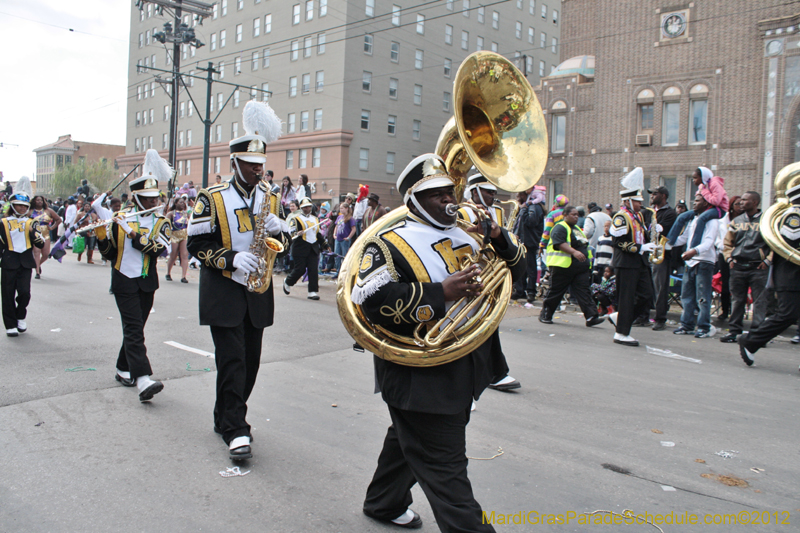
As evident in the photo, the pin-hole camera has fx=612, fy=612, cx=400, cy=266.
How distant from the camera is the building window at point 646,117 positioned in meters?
25.5

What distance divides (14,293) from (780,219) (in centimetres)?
914

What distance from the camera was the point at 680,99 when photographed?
24.6 m

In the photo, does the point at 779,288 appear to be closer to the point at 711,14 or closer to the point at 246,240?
the point at 246,240

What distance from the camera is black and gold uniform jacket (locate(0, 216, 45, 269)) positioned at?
8.03m

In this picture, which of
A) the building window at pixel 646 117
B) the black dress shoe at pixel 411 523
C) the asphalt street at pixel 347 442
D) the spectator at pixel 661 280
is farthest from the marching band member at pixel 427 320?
the building window at pixel 646 117

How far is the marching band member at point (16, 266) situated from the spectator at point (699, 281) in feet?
29.7

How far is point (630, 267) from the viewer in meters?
7.96

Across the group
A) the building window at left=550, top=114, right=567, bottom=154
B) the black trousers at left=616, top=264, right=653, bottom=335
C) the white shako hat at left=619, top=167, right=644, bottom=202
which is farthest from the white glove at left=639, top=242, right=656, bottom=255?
the building window at left=550, top=114, right=567, bottom=154

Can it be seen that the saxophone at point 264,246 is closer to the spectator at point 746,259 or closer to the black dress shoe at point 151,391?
the black dress shoe at point 151,391

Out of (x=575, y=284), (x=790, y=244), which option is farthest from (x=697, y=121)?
(x=790, y=244)

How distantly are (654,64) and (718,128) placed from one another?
3.66 m

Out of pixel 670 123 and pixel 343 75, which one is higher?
pixel 343 75

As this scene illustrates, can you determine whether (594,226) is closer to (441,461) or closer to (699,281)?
(699,281)

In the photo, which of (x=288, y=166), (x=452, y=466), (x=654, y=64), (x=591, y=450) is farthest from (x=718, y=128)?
(x=288, y=166)
